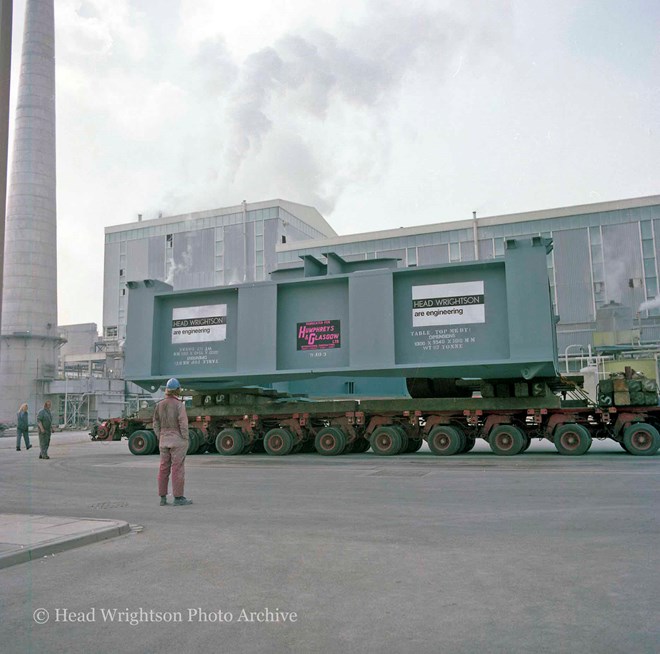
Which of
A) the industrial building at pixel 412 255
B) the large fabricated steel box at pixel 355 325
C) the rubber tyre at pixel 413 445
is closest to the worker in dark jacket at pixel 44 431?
the large fabricated steel box at pixel 355 325

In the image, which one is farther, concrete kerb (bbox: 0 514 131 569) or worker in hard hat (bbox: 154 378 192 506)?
worker in hard hat (bbox: 154 378 192 506)

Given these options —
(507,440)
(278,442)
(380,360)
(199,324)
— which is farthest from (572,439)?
(199,324)

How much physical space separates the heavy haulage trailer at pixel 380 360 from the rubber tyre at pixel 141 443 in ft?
0.20

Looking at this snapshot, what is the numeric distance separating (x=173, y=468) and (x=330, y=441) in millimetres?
8320

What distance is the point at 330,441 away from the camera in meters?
16.4

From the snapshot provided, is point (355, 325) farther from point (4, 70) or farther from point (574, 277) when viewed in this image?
point (574, 277)

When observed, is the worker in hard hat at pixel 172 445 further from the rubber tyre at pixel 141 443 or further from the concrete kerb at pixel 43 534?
the rubber tyre at pixel 141 443

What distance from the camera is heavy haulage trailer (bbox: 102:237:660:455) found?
1449 centimetres

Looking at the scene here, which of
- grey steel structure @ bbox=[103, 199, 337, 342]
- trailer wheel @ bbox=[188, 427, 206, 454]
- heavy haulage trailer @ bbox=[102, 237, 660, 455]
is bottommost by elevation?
trailer wheel @ bbox=[188, 427, 206, 454]

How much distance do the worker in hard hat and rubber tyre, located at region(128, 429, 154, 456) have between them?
388 inches

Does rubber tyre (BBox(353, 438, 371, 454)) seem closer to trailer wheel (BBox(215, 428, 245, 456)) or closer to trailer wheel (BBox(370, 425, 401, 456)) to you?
trailer wheel (BBox(370, 425, 401, 456))

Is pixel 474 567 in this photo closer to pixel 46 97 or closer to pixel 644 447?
pixel 644 447

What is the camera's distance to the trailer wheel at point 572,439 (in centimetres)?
1446

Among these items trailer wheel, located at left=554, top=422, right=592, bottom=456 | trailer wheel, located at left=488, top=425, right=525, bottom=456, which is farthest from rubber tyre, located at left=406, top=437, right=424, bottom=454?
trailer wheel, located at left=554, top=422, right=592, bottom=456
